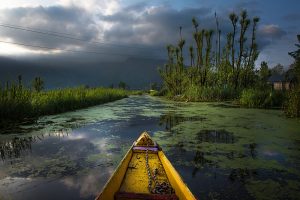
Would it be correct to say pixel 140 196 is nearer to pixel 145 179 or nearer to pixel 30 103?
pixel 145 179

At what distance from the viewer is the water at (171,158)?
13.4 ft

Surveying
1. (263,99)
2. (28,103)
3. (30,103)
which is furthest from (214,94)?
(28,103)

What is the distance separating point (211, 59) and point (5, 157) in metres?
25.7

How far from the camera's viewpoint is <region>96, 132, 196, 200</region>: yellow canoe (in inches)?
127

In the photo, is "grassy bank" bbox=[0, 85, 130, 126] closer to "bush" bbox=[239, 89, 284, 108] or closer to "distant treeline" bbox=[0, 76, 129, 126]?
"distant treeline" bbox=[0, 76, 129, 126]

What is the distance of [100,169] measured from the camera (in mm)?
5066

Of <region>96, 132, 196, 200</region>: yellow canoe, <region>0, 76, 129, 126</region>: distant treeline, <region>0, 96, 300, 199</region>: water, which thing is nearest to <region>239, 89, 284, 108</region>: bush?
<region>0, 96, 300, 199</region>: water

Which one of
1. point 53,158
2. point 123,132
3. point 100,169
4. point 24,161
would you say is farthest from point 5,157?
point 123,132

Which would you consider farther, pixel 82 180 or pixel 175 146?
pixel 175 146

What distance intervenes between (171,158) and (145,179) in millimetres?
1838

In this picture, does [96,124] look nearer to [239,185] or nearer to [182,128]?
[182,128]

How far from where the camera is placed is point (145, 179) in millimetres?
4066

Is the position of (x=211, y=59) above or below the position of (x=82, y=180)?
above

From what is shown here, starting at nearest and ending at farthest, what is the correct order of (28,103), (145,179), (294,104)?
(145,179)
(28,103)
(294,104)
